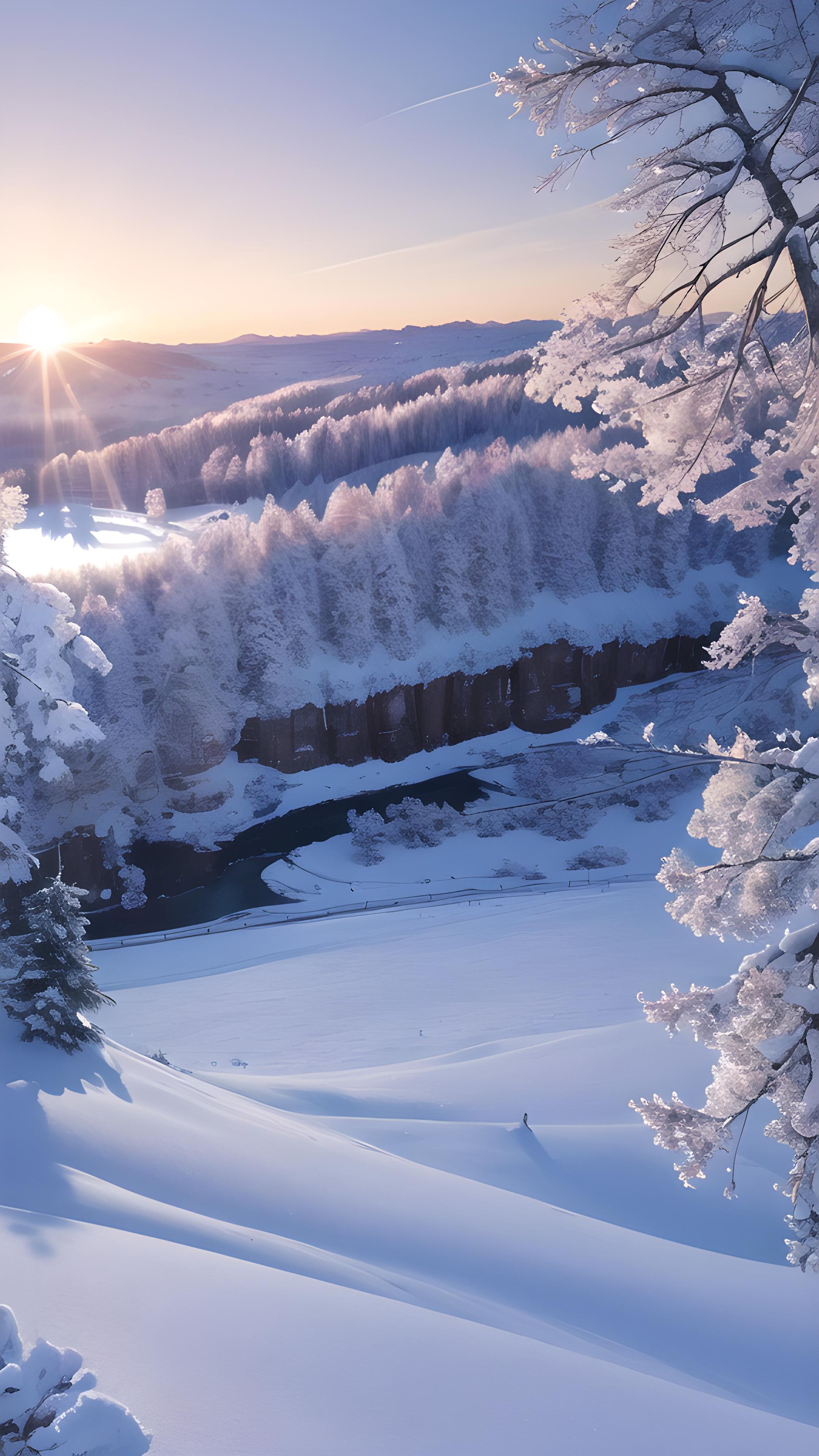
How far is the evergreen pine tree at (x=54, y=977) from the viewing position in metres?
9.03

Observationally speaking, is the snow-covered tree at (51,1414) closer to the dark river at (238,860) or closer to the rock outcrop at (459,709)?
the dark river at (238,860)

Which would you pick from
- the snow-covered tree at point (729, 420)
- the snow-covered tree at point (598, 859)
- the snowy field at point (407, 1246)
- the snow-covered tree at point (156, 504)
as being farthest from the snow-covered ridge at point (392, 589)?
the snow-covered tree at point (729, 420)

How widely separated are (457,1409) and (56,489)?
206 feet

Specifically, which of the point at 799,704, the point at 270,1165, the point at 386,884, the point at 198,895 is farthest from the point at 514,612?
the point at 270,1165

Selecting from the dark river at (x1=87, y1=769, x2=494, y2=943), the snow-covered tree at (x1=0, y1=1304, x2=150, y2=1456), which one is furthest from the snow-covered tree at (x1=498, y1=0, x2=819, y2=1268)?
Answer: the dark river at (x1=87, y1=769, x2=494, y2=943)

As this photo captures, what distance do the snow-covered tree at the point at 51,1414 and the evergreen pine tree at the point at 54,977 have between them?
18.4 feet

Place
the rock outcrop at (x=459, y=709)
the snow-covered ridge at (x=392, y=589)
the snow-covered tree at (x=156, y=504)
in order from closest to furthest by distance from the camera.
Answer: the snow-covered ridge at (x=392, y=589) < the rock outcrop at (x=459, y=709) < the snow-covered tree at (x=156, y=504)

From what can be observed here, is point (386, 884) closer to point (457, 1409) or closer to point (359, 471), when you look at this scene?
point (457, 1409)

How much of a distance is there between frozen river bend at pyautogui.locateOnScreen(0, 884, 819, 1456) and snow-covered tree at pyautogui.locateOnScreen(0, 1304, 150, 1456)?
198 mm

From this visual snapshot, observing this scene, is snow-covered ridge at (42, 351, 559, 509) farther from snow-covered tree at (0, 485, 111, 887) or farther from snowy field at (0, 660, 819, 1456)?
snowy field at (0, 660, 819, 1456)

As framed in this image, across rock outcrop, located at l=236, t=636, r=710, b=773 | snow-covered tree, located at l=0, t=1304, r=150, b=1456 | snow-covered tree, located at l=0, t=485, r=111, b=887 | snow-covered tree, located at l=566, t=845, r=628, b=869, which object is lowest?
snow-covered tree, located at l=566, t=845, r=628, b=869

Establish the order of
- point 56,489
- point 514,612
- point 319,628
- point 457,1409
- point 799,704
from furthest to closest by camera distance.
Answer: point 56,489
point 514,612
point 319,628
point 799,704
point 457,1409

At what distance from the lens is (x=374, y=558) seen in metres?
45.4

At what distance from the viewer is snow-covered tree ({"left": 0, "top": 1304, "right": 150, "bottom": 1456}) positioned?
3568 mm
